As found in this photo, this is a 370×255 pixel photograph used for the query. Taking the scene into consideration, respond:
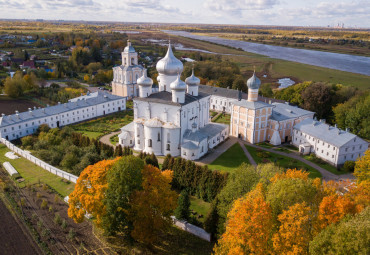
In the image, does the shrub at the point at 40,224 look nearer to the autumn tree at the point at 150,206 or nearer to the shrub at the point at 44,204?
the shrub at the point at 44,204

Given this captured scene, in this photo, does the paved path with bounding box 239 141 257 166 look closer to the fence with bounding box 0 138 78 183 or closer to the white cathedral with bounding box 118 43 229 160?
the white cathedral with bounding box 118 43 229 160

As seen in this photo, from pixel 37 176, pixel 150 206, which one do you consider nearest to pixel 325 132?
pixel 150 206

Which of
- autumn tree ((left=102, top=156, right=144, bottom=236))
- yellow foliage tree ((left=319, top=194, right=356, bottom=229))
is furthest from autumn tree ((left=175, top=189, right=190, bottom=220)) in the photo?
yellow foliage tree ((left=319, top=194, right=356, bottom=229))

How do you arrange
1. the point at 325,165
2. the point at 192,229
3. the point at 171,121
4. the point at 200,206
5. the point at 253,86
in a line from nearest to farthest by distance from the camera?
the point at 192,229 → the point at 200,206 → the point at 325,165 → the point at 171,121 → the point at 253,86

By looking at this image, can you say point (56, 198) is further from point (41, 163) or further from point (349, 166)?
point (349, 166)

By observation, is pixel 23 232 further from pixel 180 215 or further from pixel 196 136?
pixel 196 136

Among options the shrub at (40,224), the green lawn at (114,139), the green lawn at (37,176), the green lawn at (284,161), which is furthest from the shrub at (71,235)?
the green lawn at (284,161)

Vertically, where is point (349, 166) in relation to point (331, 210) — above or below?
below
